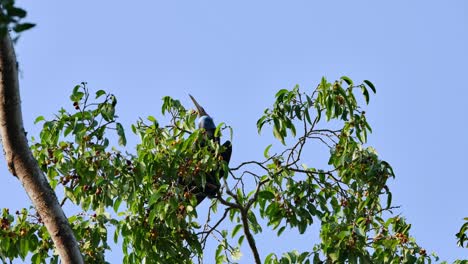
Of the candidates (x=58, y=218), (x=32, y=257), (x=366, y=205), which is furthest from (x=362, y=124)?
(x=58, y=218)

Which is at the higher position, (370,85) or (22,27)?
(370,85)

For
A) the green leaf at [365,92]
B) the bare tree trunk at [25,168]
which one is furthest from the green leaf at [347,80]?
the bare tree trunk at [25,168]

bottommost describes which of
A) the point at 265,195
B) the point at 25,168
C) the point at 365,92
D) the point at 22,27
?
the point at 22,27

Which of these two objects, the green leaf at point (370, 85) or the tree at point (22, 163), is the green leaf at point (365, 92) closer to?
the green leaf at point (370, 85)

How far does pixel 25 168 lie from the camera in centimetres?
350

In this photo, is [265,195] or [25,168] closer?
[25,168]

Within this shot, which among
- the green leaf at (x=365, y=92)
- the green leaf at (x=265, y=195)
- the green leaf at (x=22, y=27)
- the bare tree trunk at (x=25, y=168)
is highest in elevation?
the green leaf at (x=365, y=92)

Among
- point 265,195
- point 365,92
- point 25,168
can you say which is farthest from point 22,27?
point 365,92

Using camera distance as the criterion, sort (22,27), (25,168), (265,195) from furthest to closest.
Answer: (265,195) < (25,168) < (22,27)

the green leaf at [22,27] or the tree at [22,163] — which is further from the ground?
the tree at [22,163]

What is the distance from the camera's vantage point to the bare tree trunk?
11.1ft

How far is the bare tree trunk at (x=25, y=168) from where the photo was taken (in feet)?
11.1

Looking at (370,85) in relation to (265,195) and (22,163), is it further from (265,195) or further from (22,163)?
(22,163)

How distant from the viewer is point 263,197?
5871 millimetres
